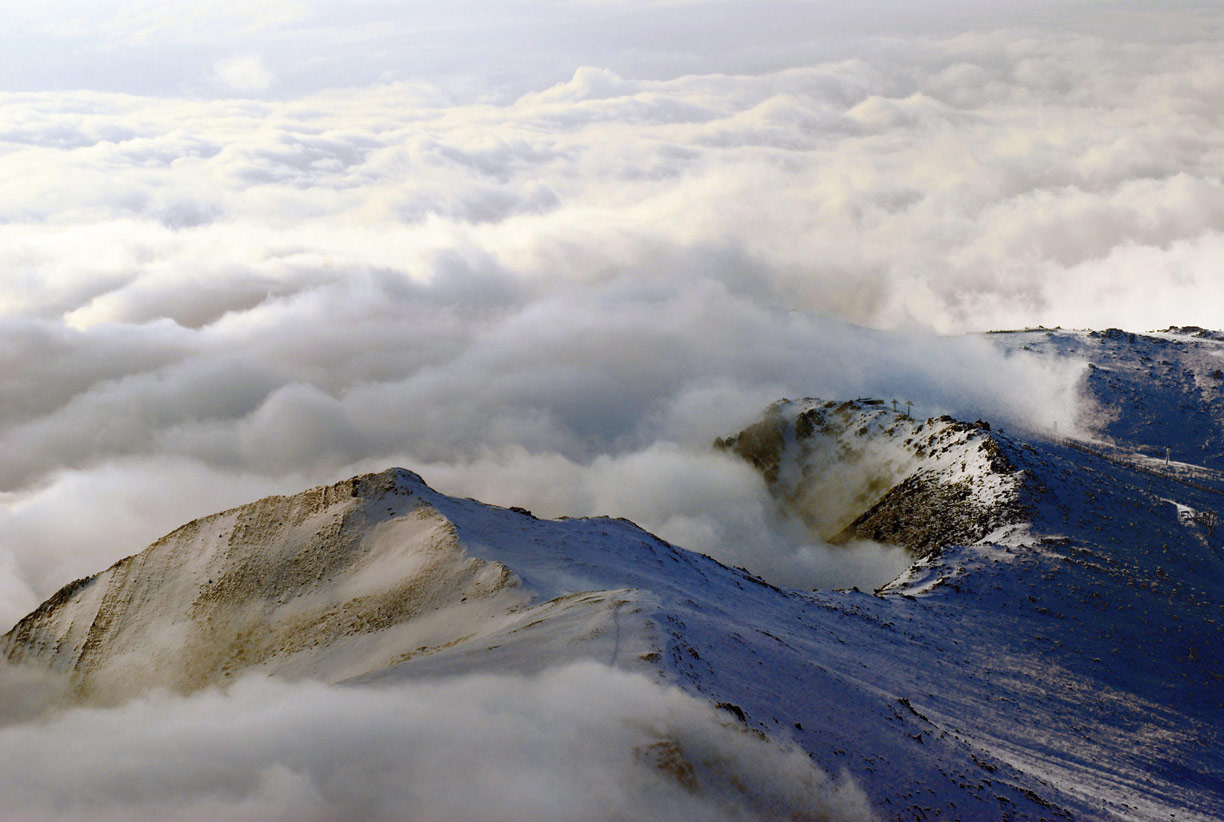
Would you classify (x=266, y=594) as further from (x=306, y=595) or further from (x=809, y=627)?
(x=809, y=627)

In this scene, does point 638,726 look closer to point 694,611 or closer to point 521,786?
point 521,786

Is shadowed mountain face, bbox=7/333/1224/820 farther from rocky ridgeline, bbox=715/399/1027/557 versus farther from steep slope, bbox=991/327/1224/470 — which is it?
steep slope, bbox=991/327/1224/470

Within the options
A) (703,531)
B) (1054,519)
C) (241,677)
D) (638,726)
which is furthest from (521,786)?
(703,531)

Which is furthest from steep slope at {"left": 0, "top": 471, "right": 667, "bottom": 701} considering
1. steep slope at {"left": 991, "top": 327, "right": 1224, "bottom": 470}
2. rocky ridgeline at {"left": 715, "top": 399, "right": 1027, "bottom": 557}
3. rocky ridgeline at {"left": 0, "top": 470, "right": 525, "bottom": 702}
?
steep slope at {"left": 991, "top": 327, "right": 1224, "bottom": 470}

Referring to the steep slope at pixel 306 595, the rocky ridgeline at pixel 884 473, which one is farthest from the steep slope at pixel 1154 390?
the steep slope at pixel 306 595

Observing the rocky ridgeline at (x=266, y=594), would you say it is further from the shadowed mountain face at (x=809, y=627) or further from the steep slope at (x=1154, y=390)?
the steep slope at (x=1154, y=390)

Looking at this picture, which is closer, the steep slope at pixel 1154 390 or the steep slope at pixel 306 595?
the steep slope at pixel 306 595
